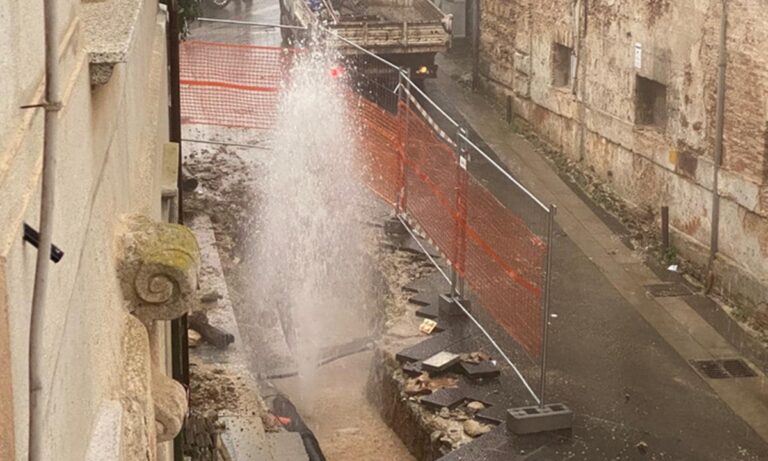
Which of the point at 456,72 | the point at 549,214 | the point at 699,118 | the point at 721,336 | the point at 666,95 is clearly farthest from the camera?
the point at 456,72

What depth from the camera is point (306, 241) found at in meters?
16.0

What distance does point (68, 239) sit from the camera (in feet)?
9.51

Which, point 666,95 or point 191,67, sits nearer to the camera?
point 666,95

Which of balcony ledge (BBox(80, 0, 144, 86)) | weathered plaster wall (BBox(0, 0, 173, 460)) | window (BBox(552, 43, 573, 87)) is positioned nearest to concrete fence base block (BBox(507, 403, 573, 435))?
weathered plaster wall (BBox(0, 0, 173, 460))

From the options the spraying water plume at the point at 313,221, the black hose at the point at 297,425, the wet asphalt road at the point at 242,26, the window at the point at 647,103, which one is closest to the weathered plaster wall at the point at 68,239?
the black hose at the point at 297,425

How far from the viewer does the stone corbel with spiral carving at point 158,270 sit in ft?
13.6

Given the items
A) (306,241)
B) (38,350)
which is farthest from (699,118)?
(38,350)

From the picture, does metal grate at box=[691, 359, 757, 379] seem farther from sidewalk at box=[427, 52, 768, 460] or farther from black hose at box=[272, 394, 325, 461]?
black hose at box=[272, 394, 325, 461]

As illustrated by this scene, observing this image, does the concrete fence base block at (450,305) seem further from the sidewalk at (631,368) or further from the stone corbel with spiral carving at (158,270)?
the stone corbel with spiral carving at (158,270)

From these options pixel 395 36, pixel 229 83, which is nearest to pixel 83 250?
pixel 229 83

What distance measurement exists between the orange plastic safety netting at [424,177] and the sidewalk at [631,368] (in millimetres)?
754

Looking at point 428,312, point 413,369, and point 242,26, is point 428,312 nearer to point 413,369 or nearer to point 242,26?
point 413,369

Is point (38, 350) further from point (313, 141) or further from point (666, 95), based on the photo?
point (313, 141)

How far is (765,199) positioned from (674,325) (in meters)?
1.64
